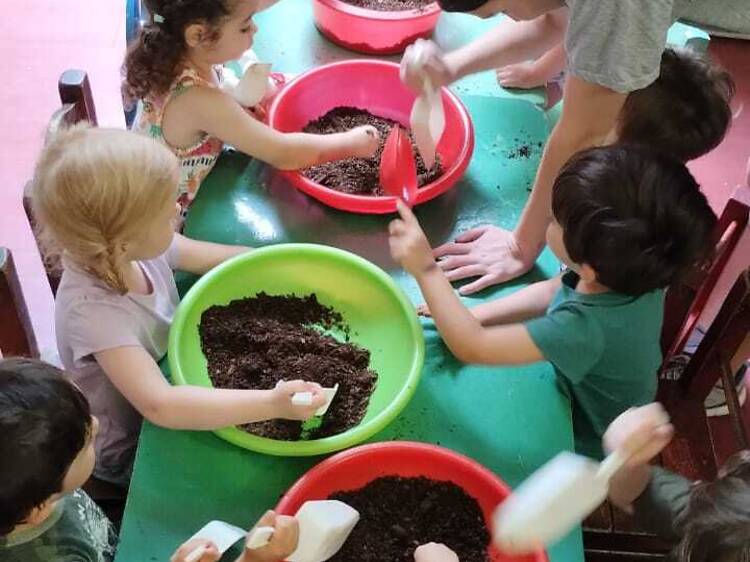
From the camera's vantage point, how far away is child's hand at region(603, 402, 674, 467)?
90 cm

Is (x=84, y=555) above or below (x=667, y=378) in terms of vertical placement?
above

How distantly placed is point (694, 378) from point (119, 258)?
1.05m

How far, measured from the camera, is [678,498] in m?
1.05

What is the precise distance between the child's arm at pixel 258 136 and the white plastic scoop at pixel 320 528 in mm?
611

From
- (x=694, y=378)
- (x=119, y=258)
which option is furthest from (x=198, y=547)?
(x=694, y=378)

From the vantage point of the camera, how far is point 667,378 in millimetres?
1635

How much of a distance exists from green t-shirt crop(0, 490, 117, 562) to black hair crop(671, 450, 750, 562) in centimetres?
66

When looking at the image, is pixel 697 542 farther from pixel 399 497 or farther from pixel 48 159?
pixel 48 159

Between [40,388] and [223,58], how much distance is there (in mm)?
652

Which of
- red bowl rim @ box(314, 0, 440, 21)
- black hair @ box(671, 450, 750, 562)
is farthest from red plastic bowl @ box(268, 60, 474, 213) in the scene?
black hair @ box(671, 450, 750, 562)

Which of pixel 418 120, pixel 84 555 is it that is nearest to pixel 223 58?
pixel 418 120

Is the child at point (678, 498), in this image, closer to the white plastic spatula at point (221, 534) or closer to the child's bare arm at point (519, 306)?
the child's bare arm at point (519, 306)

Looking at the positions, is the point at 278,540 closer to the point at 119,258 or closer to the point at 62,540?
the point at 62,540

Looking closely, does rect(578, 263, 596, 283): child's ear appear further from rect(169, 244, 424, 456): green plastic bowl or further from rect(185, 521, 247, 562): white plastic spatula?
rect(185, 521, 247, 562): white plastic spatula
